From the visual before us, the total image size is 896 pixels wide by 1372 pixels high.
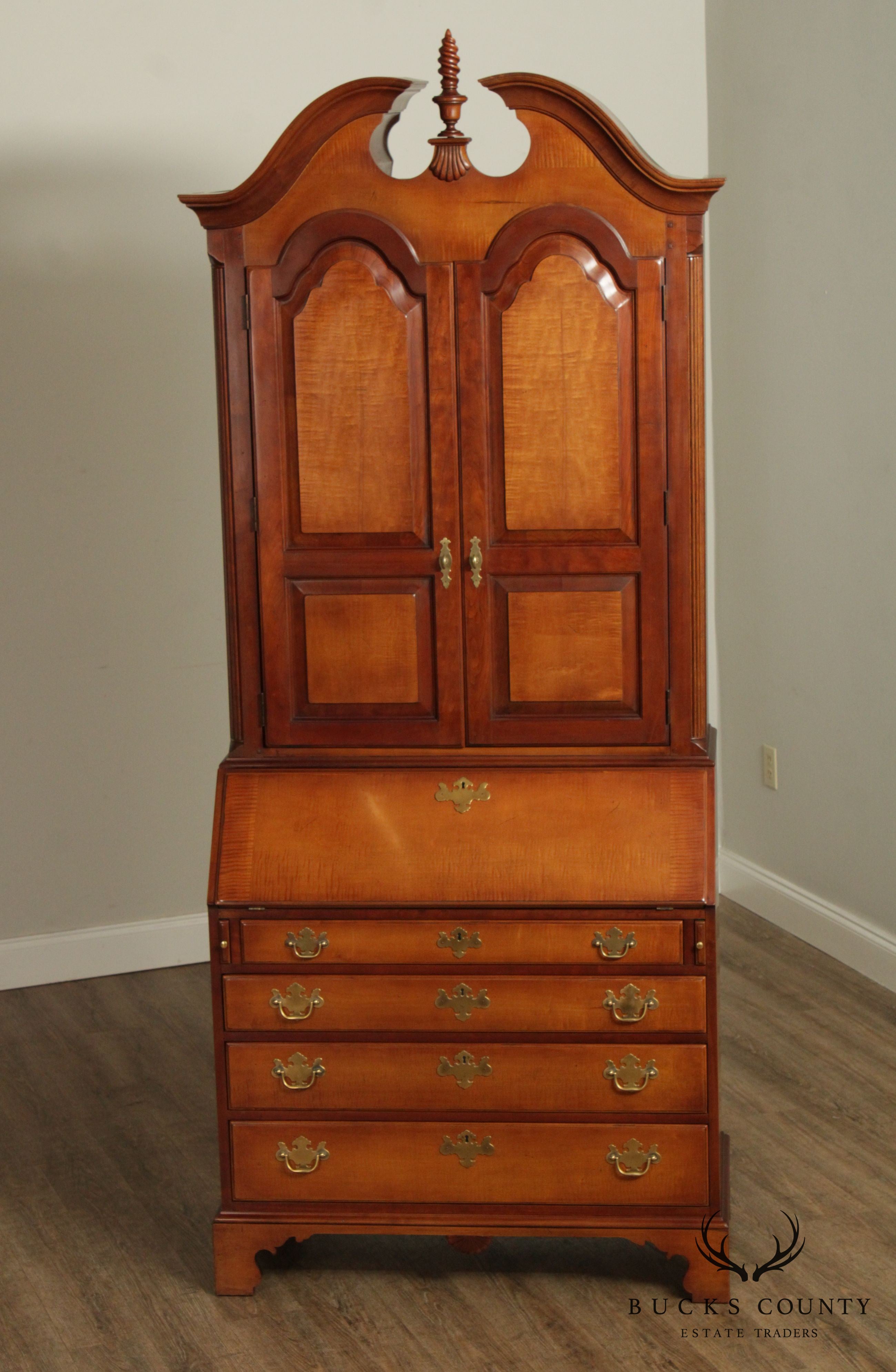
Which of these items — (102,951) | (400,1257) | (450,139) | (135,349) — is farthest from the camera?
(102,951)

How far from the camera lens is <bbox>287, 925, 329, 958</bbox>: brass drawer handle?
2.29 metres

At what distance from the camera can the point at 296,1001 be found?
2.31 metres

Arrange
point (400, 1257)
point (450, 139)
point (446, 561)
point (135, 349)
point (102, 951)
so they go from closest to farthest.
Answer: point (450, 139)
point (446, 561)
point (400, 1257)
point (135, 349)
point (102, 951)

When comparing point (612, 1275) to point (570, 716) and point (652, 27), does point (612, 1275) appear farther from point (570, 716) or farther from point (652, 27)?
point (652, 27)

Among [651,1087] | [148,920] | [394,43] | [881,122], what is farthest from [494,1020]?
[394,43]

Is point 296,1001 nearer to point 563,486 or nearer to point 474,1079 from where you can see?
point 474,1079

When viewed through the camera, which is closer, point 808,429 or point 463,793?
point 463,793

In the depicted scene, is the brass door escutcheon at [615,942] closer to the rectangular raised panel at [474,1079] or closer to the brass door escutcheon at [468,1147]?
the rectangular raised panel at [474,1079]

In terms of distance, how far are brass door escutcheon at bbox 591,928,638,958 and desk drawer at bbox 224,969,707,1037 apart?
45 mm

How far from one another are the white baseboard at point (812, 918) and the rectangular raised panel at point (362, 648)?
169 cm

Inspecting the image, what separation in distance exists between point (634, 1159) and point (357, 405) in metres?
1.31

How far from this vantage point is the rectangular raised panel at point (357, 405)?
7.32ft

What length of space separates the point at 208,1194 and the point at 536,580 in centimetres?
135

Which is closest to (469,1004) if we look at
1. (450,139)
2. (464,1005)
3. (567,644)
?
(464,1005)
